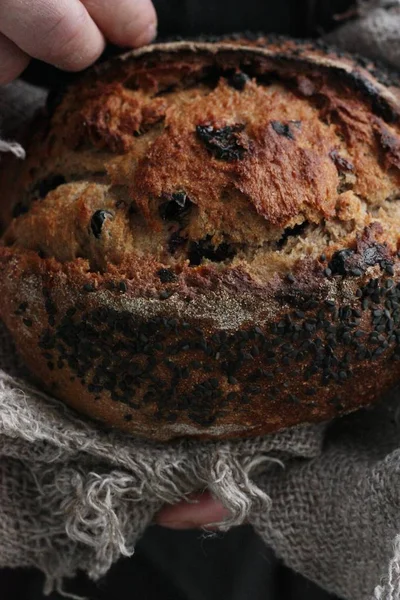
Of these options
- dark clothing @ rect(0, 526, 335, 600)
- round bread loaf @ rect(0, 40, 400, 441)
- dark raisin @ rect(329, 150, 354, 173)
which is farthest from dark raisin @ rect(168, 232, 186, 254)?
dark clothing @ rect(0, 526, 335, 600)

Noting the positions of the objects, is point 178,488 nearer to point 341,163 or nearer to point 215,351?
point 215,351

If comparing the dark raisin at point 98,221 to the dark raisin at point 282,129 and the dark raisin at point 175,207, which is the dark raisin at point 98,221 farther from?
the dark raisin at point 282,129

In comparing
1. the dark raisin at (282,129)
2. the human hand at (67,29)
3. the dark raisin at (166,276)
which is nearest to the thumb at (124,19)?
the human hand at (67,29)

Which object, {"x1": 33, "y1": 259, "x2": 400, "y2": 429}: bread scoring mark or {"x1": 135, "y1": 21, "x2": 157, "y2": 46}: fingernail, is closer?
{"x1": 33, "y1": 259, "x2": 400, "y2": 429}: bread scoring mark

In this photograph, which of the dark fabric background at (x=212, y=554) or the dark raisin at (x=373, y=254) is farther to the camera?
the dark fabric background at (x=212, y=554)

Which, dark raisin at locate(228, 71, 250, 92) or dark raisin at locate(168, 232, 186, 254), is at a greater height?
dark raisin at locate(228, 71, 250, 92)

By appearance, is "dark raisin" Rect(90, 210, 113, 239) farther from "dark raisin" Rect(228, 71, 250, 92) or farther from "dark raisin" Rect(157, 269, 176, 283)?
"dark raisin" Rect(228, 71, 250, 92)

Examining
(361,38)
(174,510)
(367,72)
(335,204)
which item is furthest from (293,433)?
(361,38)

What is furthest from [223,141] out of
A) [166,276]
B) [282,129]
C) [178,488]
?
[178,488]

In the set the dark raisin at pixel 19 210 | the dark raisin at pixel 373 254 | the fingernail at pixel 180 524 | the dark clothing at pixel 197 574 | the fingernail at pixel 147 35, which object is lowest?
the dark clothing at pixel 197 574
